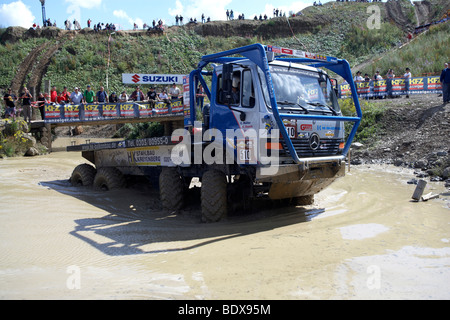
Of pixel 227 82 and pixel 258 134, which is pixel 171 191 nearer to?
pixel 258 134

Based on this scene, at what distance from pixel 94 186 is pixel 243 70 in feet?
18.1

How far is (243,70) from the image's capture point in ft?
21.3

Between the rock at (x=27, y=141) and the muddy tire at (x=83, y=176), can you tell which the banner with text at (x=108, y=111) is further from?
the muddy tire at (x=83, y=176)

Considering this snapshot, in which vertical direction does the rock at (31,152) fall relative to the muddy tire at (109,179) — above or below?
above

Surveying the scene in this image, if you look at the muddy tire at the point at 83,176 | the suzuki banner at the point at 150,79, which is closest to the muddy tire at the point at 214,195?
the muddy tire at the point at 83,176

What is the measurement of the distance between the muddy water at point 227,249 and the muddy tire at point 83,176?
143 cm

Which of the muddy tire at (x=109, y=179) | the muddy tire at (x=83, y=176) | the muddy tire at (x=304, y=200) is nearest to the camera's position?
the muddy tire at (x=304, y=200)

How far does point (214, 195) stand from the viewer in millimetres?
6656

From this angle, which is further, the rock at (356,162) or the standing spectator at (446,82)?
the standing spectator at (446,82)

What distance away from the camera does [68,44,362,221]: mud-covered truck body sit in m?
6.07

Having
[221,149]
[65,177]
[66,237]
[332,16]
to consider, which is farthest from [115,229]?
[332,16]

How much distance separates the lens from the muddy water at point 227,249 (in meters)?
3.88

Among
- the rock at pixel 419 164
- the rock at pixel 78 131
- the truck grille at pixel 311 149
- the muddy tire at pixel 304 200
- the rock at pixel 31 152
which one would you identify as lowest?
the muddy tire at pixel 304 200

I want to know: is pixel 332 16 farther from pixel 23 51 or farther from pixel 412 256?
pixel 412 256
